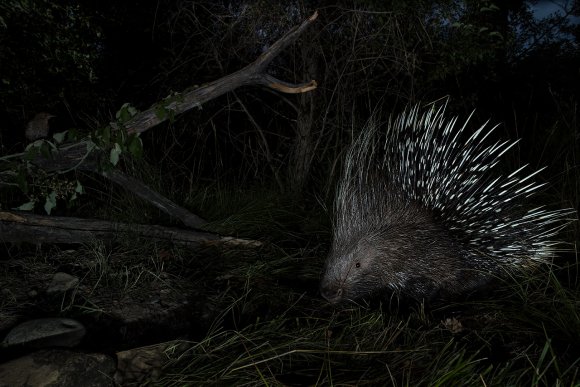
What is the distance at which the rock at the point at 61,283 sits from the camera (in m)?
1.99

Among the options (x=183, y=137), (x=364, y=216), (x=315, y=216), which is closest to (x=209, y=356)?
(x=364, y=216)

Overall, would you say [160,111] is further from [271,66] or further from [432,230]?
[271,66]

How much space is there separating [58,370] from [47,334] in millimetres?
328

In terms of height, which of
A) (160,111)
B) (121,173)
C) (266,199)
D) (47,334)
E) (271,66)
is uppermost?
(271,66)

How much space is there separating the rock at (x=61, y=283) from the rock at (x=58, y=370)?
30.5 inches

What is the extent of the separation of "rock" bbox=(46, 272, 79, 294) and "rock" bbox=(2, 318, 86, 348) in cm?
44

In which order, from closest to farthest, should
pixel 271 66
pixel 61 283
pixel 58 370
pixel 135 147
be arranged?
1. pixel 58 370
2. pixel 135 147
3. pixel 61 283
4. pixel 271 66

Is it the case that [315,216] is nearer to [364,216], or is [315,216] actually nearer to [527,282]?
[364,216]

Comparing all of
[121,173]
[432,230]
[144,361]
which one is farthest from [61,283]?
[432,230]

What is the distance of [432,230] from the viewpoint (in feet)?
7.44

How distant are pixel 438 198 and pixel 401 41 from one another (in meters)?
1.38

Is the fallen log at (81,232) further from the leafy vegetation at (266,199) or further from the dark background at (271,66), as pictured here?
the dark background at (271,66)

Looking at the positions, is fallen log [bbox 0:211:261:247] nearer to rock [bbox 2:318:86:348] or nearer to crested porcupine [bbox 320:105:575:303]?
crested porcupine [bbox 320:105:575:303]

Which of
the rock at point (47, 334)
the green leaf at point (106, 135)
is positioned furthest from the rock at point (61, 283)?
the green leaf at point (106, 135)
